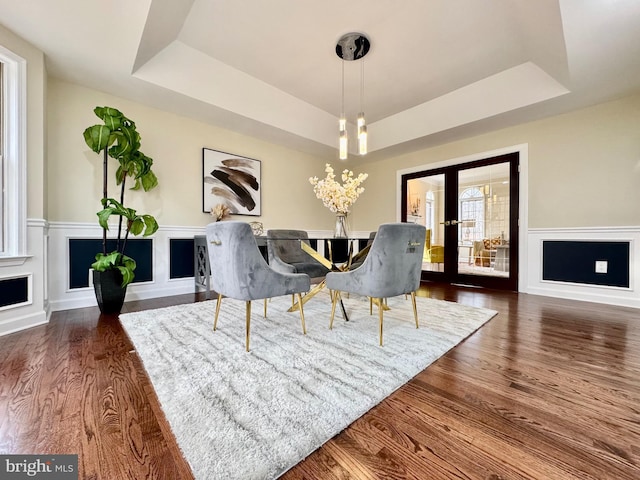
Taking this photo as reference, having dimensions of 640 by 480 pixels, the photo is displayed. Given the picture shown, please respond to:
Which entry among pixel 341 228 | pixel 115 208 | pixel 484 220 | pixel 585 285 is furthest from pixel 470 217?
pixel 115 208

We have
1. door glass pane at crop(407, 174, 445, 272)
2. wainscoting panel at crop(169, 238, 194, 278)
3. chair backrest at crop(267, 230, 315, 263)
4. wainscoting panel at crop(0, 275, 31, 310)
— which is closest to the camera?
wainscoting panel at crop(0, 275, 31, 310)

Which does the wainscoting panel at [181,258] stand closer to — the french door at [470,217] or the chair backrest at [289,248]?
the chair backrest at [289,248]

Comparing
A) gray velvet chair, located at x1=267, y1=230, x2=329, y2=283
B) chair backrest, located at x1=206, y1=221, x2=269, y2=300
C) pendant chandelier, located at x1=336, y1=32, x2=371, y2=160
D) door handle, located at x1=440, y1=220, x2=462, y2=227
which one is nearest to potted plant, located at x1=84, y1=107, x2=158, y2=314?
gray velvet chair, located at x1=267, y1=230, x2=329, y2=283

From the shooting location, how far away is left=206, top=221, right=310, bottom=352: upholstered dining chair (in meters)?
1.77

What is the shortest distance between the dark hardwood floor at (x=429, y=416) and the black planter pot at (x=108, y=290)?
68cm

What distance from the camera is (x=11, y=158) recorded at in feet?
7.34

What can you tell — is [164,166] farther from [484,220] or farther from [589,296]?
[589,296]

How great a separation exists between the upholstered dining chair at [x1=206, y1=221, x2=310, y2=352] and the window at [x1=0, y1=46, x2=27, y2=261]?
175cm

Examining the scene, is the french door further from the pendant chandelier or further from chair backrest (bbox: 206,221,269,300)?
chair backrest (bbox: 206,221,269,300)

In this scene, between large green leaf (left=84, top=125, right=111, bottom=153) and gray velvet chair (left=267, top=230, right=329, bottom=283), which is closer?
large green leaf (left=84, top=125, right=111, bottom=153)

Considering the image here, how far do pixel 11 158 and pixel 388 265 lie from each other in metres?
3.21

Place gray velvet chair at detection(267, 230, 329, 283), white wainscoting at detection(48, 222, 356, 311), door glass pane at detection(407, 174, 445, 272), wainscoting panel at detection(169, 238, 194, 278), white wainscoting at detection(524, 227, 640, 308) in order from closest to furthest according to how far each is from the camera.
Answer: white wainscoting at detection(48, 222, 356, 311) → gray velvet chair at detection(267, 230, 329, 283) → white wainscoting at detection(524, 227, 640, 308) → wainscoting panel at detection(169, 238, 194, 278) → door glass pane at detection(407, 174, 445, 272)

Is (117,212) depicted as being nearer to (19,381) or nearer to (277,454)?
(19,381)

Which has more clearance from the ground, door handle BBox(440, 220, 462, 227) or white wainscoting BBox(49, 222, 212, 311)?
door handle BBox(440, 220, 462, 227)
